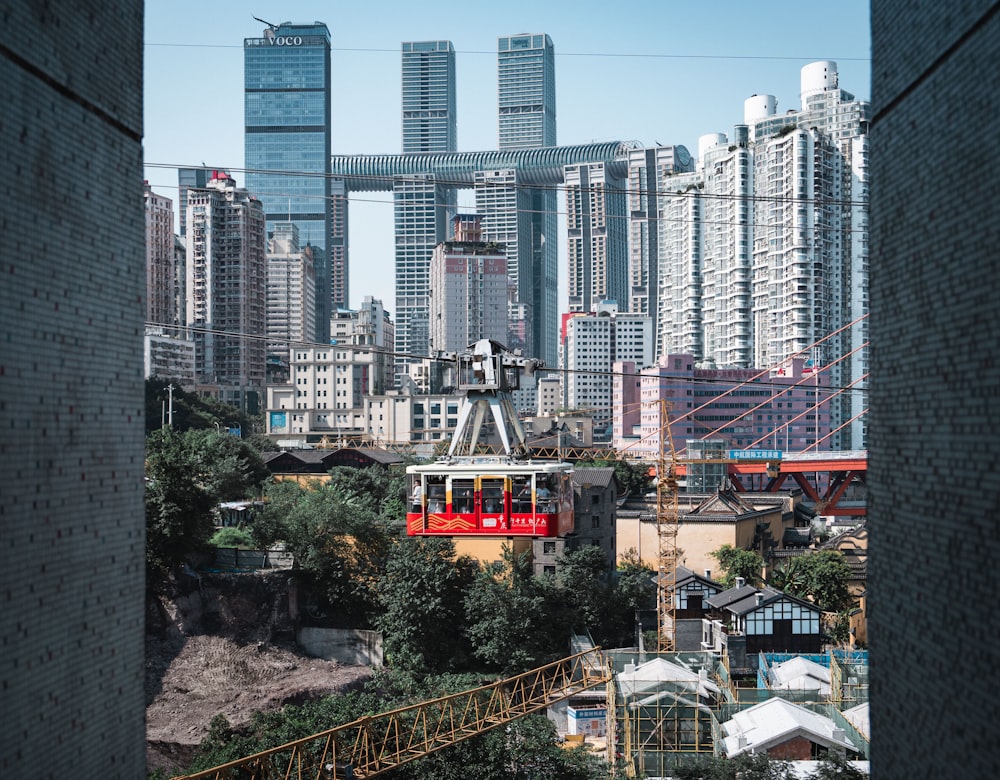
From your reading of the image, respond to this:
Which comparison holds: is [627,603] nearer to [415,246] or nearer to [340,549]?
[340,549]

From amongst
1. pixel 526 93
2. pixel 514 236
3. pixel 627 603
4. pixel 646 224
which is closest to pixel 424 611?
pixel 627 603

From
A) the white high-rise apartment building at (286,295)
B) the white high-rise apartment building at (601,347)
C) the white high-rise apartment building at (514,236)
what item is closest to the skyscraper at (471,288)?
the white high-rise apartment building at (601,347)

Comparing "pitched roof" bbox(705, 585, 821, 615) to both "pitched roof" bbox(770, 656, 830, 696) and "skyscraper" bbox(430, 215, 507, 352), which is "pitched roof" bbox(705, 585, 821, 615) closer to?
"pitched roof" bbox(770, 656, 830, 696)

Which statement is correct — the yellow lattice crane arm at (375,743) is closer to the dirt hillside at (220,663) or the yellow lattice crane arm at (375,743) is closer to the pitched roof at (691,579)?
the dirt hillside at (220,663)

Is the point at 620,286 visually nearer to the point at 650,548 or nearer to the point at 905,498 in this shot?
the point at 650,548

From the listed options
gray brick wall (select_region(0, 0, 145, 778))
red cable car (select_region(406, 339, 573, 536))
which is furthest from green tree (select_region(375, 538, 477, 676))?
gray brick wall (select_region(0, 0, 145, 778))

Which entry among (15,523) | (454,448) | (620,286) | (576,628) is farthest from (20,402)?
(620,286)
